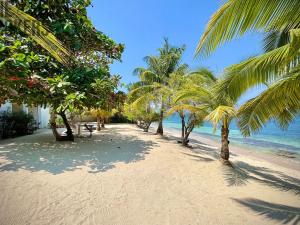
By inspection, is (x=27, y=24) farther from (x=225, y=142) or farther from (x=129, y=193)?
(x=225, y=142)

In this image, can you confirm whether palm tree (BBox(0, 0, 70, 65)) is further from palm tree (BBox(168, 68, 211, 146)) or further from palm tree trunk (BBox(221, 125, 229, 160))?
palm tree (BBox(168, 68, 211, 146))

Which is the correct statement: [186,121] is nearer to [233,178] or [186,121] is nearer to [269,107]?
[233,178]

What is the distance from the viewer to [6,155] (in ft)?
25.8

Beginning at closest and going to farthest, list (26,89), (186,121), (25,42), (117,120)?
(26,89) → (25,42) → (186,121) → (117,120)

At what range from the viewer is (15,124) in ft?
46.5

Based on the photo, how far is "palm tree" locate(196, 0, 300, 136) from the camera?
3252mm

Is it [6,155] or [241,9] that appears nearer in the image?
[241,9]

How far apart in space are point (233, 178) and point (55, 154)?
638 cm

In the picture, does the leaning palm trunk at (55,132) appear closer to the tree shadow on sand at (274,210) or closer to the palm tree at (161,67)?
the palm tree at (161,67)

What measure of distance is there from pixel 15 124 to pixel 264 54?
48.3 feet

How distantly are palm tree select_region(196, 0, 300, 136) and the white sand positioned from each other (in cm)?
197

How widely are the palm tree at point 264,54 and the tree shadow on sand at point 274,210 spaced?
2025 mm

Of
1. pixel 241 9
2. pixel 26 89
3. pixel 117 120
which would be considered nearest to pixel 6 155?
pixel 26 89

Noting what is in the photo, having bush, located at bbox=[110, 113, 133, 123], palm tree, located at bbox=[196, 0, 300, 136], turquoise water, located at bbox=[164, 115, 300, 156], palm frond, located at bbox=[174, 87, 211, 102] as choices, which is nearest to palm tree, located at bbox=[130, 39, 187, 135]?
turquoise water, located at bbox=[164, 115, 300, 156]
